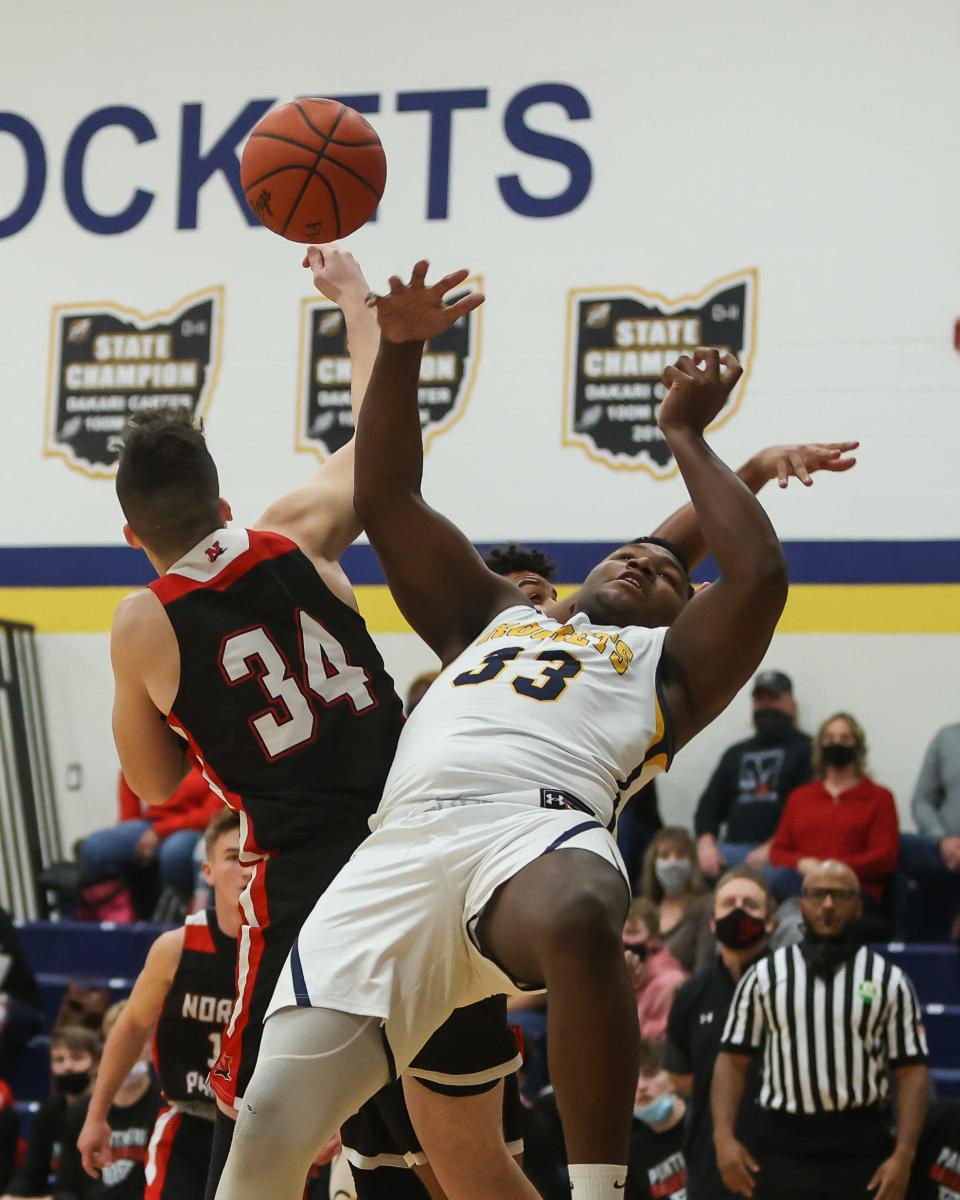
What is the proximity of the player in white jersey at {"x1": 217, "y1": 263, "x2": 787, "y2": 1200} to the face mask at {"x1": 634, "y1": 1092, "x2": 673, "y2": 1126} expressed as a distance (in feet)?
12.9

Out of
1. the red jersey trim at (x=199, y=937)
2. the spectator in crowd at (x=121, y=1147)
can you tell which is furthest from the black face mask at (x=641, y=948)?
the red jersey trim at (x=199, y=937)

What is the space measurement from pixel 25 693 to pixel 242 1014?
9.52m

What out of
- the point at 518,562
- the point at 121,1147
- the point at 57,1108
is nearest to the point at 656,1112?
the point at 121,1147

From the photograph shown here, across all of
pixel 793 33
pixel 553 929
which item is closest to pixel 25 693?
pixel 793 33

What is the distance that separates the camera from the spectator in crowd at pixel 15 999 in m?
10.4

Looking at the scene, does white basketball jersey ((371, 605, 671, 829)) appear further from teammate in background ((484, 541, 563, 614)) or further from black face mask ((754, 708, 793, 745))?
black face mask ((754, 708, 793, 745))

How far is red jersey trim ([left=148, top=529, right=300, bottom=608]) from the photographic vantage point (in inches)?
174

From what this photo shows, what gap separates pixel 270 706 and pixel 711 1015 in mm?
4496

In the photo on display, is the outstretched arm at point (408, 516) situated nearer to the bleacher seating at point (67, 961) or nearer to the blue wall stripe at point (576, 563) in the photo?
the bleacher seating at point (67, 961)

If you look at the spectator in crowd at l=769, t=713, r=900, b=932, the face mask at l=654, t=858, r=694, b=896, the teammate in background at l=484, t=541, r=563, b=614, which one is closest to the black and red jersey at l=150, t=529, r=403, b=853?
the teammate in background at l=484, t=541, r=563, b=614

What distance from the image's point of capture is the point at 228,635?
4398 millimetres

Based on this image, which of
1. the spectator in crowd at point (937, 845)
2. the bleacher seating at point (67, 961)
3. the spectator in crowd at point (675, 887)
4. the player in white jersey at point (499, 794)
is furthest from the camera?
the spectator in crowd at point (937, 845)

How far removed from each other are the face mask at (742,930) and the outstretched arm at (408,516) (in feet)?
14.4

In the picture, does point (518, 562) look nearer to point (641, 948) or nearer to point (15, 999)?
point (641, 948)
